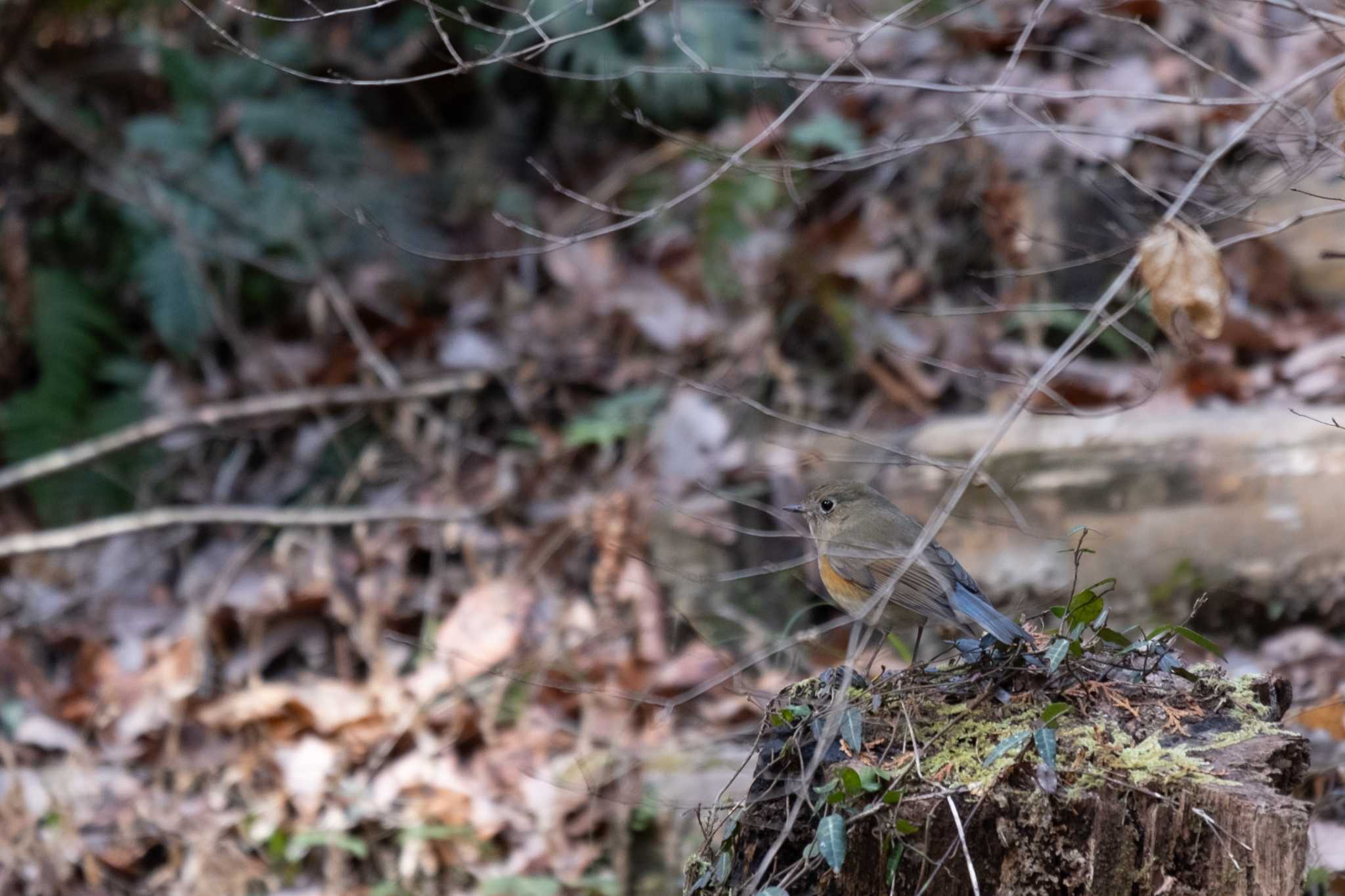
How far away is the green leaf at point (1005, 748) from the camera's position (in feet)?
6.79

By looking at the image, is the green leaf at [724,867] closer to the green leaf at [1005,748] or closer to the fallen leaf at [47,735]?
the green leaf at [1005,748]

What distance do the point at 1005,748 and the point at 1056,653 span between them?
239 mm

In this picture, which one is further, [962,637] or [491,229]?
[491,229]

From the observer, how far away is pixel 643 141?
676 centimetres

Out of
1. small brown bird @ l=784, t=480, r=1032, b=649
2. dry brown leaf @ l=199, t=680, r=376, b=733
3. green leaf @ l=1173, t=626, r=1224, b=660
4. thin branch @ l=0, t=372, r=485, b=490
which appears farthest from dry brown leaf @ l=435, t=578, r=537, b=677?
green leaf @ l=1173, t=626, r=1224, b=660

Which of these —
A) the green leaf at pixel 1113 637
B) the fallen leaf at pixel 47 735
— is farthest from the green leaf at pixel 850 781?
the fallen leaf at pixel 47 735

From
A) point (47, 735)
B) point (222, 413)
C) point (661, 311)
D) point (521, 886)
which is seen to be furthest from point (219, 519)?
point (521, 886)

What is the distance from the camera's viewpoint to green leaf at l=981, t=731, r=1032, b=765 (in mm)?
2068

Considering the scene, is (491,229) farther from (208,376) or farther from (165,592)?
(165,592)

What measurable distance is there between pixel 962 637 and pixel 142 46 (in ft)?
19.3

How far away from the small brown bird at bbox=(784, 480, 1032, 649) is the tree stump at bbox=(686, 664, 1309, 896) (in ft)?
0.81

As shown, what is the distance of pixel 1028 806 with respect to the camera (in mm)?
2039

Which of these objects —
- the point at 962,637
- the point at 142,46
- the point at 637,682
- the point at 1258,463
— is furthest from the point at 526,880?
the point at 142,46

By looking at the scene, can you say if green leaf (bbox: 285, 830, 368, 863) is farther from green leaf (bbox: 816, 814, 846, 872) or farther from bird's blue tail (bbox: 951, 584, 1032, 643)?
green leaf (bbox: 816, 814, 846, 872)
